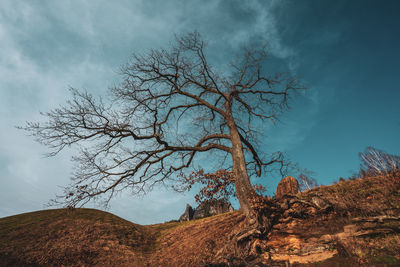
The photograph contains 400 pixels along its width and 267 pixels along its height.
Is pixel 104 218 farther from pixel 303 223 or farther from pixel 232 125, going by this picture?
pixel 303 223

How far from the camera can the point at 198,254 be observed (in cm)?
758

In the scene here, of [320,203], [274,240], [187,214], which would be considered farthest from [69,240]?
[187,214]

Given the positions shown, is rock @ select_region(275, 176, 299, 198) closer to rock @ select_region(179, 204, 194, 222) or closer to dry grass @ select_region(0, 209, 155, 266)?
dry grass @ select_region(0, 209, 155, 266)

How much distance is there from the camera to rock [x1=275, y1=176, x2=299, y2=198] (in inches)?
398

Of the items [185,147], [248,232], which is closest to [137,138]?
[185,147]

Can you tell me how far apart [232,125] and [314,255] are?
20.1ft

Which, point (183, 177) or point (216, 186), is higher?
point (183, 177)

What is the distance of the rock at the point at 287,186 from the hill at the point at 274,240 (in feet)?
7.87

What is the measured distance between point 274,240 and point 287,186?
204 inches

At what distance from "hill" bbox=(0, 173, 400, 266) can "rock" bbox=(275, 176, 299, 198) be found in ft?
7.87

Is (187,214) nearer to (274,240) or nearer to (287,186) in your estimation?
(287,186)

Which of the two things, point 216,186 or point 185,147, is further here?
point 185,147

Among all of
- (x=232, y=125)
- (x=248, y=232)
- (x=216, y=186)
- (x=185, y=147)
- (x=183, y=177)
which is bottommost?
(x=248, y=232)

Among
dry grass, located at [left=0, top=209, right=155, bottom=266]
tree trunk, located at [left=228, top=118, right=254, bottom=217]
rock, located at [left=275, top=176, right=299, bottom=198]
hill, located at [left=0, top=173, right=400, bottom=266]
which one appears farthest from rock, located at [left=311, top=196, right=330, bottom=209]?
dry grass, located at [left=0, top=209, right=155, bottom=266]
